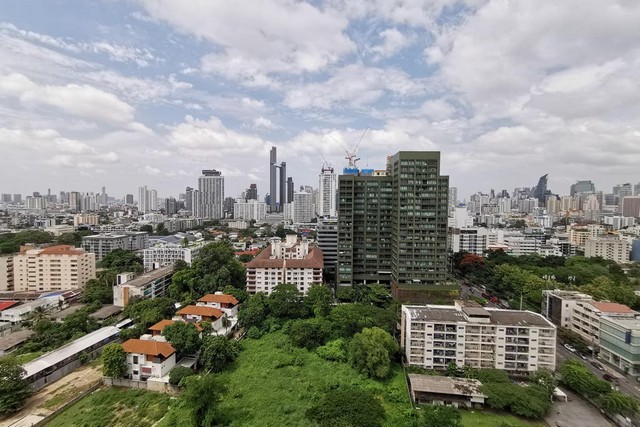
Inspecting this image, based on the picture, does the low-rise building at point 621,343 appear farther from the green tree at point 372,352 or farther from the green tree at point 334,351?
the green tree at point 334,351

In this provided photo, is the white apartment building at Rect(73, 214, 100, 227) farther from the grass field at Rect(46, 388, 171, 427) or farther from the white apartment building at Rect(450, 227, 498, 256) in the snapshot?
the white apartment building at Rect(450, 227, 498, 256)

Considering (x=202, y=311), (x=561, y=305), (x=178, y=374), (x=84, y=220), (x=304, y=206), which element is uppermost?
(x=304, y=206)

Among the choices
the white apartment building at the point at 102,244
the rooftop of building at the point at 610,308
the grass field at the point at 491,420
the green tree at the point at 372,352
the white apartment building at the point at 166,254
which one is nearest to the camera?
the grass field at the point at 491,420

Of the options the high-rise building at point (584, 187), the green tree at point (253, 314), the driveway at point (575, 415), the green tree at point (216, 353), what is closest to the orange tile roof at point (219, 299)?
the green tree at point (253, 314)

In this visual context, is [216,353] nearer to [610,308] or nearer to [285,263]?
[285,263]

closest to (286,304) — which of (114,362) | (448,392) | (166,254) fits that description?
(114,362)
